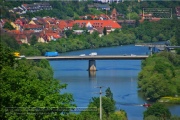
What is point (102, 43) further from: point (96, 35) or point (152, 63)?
point (152, 63)

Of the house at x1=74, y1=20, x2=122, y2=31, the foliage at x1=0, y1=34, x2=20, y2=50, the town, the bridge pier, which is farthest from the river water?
the house at x1=74, y1=20, x2=122, y2=31

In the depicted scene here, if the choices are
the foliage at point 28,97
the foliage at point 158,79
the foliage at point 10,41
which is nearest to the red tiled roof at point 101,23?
the foliage at point 10,41

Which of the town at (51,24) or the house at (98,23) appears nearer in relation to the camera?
the town at (51,24)

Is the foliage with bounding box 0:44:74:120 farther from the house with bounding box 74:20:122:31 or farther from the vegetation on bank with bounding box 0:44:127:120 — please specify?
the house with bounding box 74:20:122:31

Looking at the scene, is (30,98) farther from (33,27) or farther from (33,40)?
(33,27)

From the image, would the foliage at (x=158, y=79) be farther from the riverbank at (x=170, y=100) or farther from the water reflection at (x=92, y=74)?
the water reflection at (x=92, y=74)
